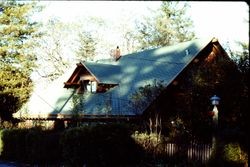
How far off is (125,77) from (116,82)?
1.08 meters

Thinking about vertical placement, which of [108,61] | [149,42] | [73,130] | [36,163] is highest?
[149,42]

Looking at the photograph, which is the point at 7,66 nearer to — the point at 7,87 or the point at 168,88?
the point at 7,87

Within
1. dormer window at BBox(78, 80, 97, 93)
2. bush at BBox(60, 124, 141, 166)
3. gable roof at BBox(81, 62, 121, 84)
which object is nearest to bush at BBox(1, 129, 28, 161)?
bush at BBox(60, 124, 141, 166)

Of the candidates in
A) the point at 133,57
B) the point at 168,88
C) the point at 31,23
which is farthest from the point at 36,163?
the point at 31,23

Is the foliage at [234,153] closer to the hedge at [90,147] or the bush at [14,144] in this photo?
the hedge at [90,147]

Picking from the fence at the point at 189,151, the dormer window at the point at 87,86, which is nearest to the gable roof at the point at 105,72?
the dormer window at the point at 87,86

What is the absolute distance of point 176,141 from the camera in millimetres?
22312

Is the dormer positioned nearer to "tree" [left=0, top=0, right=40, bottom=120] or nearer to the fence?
the fence

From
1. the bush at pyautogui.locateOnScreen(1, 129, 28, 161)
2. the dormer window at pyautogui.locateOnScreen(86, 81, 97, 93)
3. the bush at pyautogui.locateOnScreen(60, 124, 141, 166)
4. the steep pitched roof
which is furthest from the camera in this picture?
the dormer window at pyautogui.locateOnScreen(86, 81, 97, 93)

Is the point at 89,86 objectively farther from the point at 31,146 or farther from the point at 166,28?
the point at 166,28

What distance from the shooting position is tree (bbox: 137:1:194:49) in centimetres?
5753

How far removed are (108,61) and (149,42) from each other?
20.6m

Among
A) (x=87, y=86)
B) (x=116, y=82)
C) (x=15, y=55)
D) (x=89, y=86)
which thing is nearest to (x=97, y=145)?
(x=116, y=82)

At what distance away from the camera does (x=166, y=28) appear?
58.9 m
